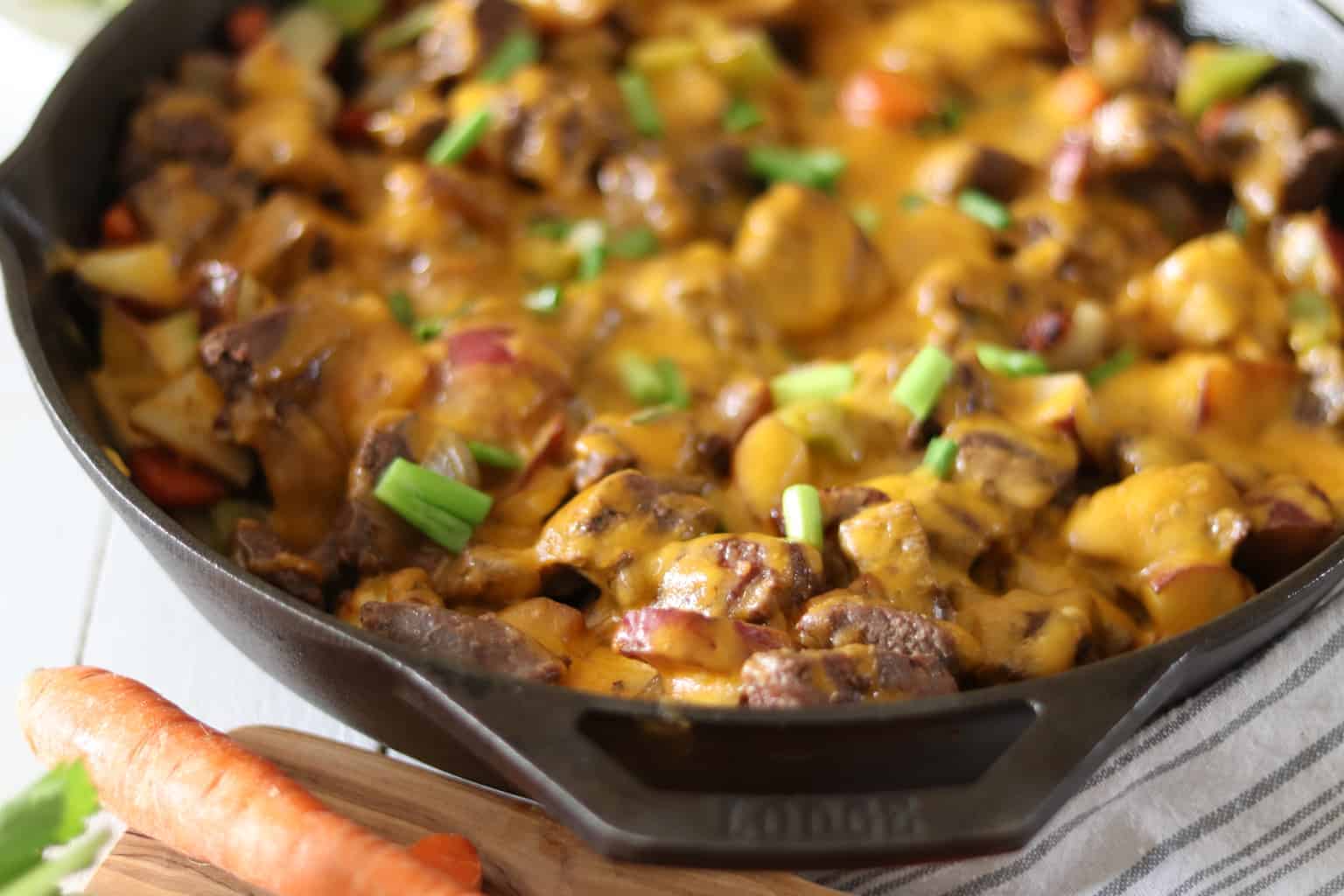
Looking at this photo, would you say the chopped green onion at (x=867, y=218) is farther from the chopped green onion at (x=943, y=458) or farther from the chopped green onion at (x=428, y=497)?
the chopped green onion at (x=428, y=497)

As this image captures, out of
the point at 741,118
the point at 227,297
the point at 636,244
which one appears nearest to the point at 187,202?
the point at 227,297

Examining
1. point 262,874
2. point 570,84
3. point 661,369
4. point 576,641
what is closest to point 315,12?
point 570,84

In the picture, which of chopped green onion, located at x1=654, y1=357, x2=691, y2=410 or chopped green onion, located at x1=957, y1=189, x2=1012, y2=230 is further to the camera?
chopped green onion, located at x1=957, y1=189, x2=1012, y2=230

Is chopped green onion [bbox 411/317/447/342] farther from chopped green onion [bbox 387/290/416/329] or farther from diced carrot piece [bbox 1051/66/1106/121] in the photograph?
diced carrot piece [bbox 1051/66/1106/121]

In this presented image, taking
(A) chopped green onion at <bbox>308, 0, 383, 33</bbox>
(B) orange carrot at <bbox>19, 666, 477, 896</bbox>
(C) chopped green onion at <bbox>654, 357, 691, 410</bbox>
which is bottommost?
(B) orange carrot at <bbox>19, 666, 477, 896</bbox>

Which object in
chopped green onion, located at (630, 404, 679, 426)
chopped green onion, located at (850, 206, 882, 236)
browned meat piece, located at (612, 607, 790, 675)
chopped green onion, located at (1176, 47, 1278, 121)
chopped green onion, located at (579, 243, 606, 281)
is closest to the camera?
browned meat piece, located at (612, 607, 790, 675)

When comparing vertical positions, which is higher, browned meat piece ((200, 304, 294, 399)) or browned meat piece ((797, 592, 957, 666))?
browned meat piece ((200, 304, 294, 399))

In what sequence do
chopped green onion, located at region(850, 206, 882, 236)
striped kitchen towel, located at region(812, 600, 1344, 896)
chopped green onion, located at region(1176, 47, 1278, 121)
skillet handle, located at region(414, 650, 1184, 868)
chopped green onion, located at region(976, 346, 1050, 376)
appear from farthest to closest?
1. chopped green onion, located at region(1176, 47, 1278, 121)
2. chopped green onion, located at region(850, 206, 882, 236)
3. chopped green onion, located at region(976, 346, 1050, 376)
4. striped kitchen towel, located at region(812, 600, 1344, 896)
5. skillet handle, located at region(414, 650, 1184, 868)

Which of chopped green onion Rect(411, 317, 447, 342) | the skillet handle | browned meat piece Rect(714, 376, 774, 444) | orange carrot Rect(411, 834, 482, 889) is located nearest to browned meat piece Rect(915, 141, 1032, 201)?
browned meat piece Rect(714, 376, 774, 444)
